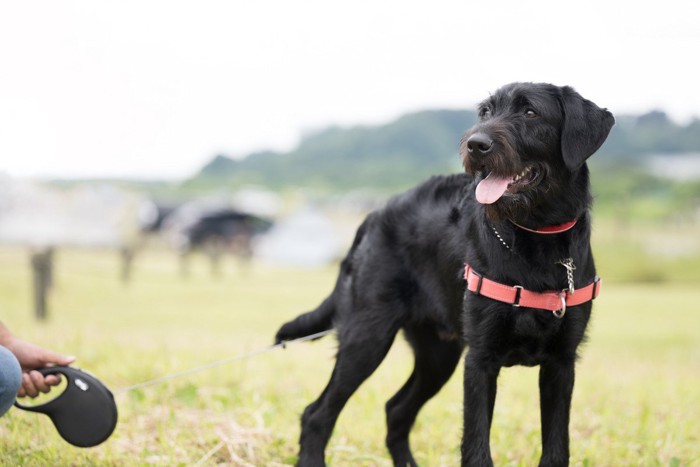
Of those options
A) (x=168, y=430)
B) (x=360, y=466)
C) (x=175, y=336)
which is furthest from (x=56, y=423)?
(x=175, y=336)

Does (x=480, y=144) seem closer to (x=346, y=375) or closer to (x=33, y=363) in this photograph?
(x=346, y=375)

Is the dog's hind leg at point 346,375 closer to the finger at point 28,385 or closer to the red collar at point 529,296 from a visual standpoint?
the red collar at point 529,296

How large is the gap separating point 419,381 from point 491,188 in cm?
154

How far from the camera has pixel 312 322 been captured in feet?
13.6

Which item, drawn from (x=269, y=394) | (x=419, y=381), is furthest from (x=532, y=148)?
(x=269, y=394)

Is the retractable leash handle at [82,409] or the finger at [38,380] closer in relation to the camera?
the finger at [38,380]

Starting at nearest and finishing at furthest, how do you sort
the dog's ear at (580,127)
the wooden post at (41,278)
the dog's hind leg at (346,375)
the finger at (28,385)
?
the dog's ear at (580,127), the finger at (28,385), the dog's hind leg at (346,375), the wooden post at (41,278)

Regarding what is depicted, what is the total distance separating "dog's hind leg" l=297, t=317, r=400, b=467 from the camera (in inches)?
147

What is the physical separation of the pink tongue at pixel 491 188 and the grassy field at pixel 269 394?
0.87 m

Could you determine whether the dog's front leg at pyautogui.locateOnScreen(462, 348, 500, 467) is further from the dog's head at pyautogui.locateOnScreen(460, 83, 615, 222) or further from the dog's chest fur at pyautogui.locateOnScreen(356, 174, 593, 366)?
the dog's head at pyautogui.locateOnScreen(460, 83, 615, 222)

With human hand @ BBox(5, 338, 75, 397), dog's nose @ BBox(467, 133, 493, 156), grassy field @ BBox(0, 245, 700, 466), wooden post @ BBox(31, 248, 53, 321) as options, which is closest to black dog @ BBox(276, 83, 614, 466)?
dog's nose @ BBox(467, 133, 493, 156)

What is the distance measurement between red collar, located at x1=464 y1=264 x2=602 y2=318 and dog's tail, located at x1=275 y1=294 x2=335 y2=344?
121cm

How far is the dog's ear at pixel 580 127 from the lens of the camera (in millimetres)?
3055

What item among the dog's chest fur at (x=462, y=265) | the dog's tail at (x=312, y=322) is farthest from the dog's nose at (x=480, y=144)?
the dog's tail at (x=312, y=322)
